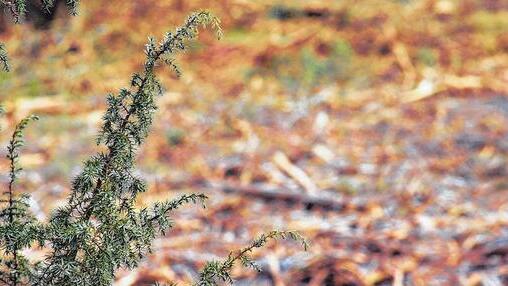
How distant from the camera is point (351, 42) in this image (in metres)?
6.97

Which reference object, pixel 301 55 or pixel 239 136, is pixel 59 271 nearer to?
pixel 239 136

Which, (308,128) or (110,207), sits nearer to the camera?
(110,207)

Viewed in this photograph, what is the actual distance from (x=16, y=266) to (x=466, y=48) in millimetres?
6103

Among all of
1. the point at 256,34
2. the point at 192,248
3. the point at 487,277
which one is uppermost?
the point at 256,34

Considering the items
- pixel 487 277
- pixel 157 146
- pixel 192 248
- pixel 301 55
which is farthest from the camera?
pixel 301 55

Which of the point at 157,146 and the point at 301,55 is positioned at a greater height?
the point at 301,55

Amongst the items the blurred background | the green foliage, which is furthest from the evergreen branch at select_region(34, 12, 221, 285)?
the blurred background

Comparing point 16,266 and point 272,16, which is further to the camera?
point 272,16

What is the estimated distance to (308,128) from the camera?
5.37 m

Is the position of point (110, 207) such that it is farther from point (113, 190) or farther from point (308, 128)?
point (308, 128)

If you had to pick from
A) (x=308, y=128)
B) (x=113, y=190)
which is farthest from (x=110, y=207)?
(x=308, y=128)

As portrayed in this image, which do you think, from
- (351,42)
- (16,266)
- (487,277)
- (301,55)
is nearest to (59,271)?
(16,266)

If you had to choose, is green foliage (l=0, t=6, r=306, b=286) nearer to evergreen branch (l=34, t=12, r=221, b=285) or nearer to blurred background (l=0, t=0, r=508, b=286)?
evergreen branch (l=34, t=12, r=221, b=285)

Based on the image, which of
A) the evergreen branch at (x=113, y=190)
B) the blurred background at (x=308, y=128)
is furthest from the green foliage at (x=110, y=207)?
the blurred background at (x=308, y=128)
